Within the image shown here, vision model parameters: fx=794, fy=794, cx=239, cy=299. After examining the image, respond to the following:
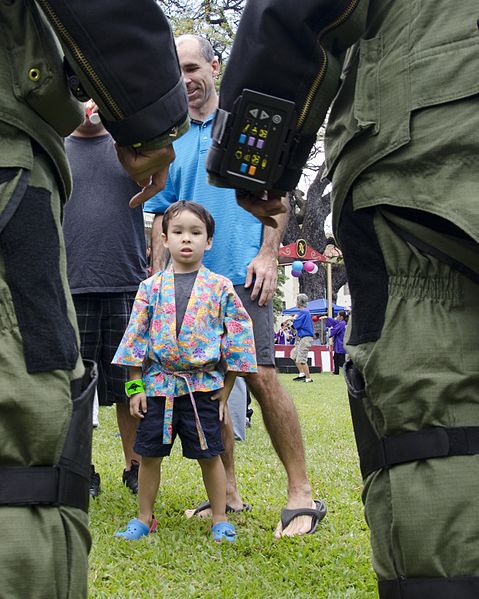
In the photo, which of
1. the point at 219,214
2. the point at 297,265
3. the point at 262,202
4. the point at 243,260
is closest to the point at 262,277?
the point at 243,260

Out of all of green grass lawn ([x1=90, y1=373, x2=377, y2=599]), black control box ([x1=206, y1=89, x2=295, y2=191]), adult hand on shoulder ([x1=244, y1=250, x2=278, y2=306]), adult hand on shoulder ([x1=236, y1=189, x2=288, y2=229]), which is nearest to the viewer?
black control box ([x1=206, y1=89, x2=295, y2=191])

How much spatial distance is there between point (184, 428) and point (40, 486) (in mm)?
2042

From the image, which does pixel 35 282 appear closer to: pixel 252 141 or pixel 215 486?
pixel 252 141

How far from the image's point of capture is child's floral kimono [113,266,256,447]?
11.5 ft

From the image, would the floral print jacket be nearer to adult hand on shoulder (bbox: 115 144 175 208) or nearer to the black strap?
adult hand on shoulder (bbox: 115 144 175 208)

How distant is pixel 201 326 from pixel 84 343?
3.67ft

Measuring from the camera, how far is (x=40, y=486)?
1.48 metres

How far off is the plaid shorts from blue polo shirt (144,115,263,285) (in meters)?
0.71

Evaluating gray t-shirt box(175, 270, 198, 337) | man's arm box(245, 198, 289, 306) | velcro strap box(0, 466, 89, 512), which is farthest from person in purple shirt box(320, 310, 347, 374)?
velcro strap box(0, 466, 89, 512)

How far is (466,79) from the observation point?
1.57 meters

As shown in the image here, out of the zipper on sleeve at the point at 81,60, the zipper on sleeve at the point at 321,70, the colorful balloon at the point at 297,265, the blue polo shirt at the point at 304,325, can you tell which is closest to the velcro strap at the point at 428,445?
the zipper on sleeve at the point at 321,70

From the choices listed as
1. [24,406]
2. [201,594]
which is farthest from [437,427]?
[201,594]

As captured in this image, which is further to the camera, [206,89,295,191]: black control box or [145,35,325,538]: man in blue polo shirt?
[145,35,325,538]: man in blue polo shirt

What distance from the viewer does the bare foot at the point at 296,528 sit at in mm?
3477
